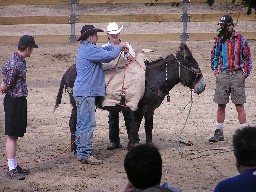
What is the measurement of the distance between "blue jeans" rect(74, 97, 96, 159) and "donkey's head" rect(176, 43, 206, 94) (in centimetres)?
161

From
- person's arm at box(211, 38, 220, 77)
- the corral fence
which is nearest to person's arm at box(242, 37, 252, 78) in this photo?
person's arm at box(211, 38, 220, 77)

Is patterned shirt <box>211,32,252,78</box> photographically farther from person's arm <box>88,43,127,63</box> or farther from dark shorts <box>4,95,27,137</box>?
dark shorts <box>4,95,27,137</box>

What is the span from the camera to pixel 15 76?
7.92 meters

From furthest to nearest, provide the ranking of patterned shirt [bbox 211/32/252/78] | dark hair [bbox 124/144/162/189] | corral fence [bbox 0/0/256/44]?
corral fence [bbox 0/0/256/44] < patterned shirt [bbox 211/32/252/78] < dark hair [bbox 124/144/162/189]

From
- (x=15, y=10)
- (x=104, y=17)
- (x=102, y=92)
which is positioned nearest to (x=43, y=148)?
(x=102, y=92)

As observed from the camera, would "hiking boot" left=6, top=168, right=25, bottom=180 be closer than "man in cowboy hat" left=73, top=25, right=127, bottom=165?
Yes

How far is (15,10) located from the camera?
26.7 m

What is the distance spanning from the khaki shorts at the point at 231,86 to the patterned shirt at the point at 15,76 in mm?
3216

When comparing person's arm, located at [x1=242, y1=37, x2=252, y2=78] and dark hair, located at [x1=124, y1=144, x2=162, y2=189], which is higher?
person's arm, located at [x1=242, y1=37, x2=252, y2=78]

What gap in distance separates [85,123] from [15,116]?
3.44 ft

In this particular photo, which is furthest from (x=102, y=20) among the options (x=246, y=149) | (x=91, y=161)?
(x=246, y=149)

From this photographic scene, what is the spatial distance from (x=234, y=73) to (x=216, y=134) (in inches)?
38.9

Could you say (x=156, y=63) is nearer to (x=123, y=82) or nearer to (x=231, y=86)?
(x=123, y=82)

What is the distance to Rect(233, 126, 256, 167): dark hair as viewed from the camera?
→ 3.96 metres
